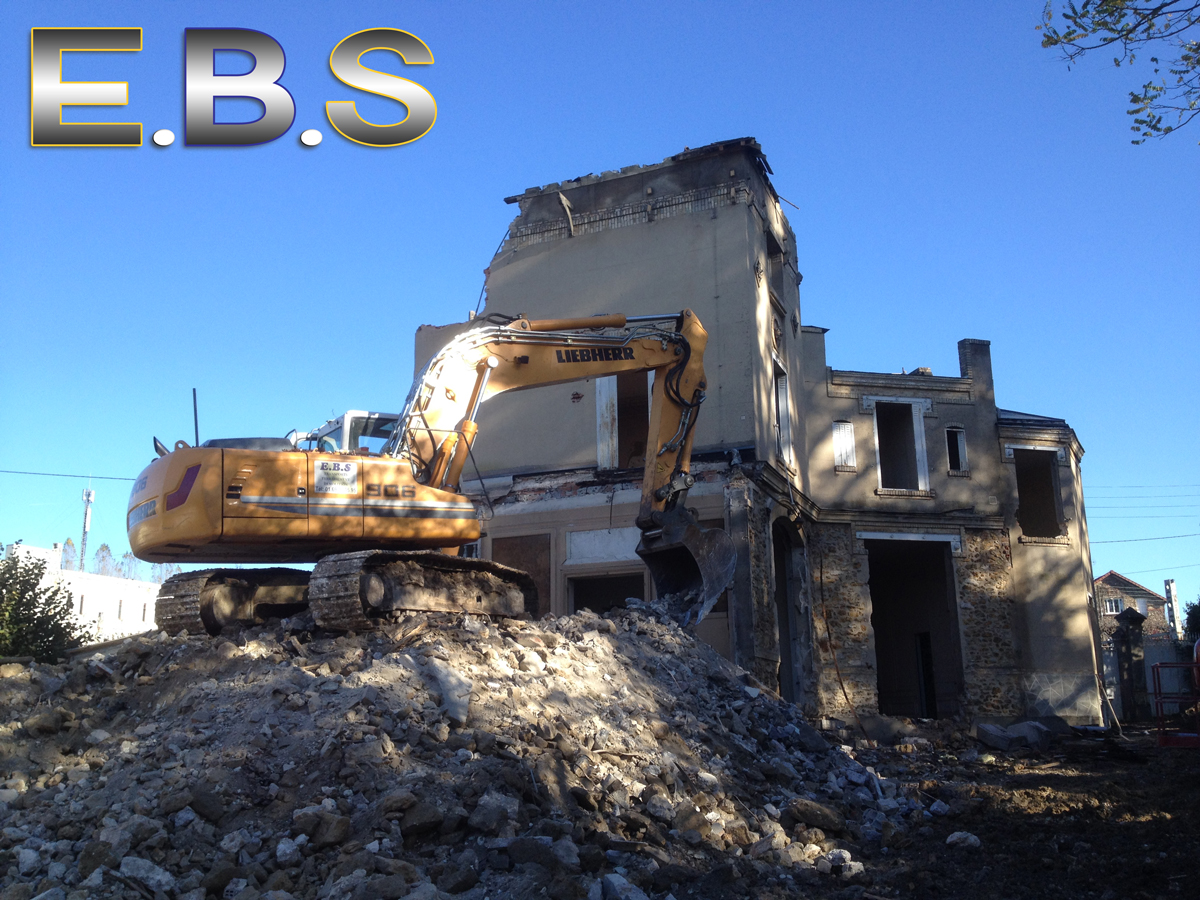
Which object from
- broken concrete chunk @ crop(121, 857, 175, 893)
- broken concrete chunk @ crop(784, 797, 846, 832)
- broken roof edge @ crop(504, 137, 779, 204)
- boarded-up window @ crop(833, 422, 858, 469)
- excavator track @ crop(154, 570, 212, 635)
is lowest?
broken concrete chunk @ crop(784, 797, 846, 832)

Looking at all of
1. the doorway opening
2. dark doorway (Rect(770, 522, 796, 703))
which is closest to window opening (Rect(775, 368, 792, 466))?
the doorway opening

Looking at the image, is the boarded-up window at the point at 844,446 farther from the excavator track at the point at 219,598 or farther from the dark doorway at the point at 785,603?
the excavator track at the point at 219,598

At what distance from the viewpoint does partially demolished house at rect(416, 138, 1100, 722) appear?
16.9 meters

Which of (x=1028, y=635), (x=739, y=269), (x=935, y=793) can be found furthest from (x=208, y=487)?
(x=1028, y=635)

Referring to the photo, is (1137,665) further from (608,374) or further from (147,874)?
(147,874)

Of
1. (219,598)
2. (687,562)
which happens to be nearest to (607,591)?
(687,562)

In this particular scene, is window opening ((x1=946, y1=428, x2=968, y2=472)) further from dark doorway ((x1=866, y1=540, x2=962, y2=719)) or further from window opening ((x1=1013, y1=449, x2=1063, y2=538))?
window opening ((x1=1013, y1=449, x2=1063, y2=538))

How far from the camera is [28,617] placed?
1673cm

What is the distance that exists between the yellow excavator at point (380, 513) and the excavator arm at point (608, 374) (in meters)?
0.02

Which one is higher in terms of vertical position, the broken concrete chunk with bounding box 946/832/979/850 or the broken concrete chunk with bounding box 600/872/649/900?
the broken concrete chunk with bounding box 600/872/649/900

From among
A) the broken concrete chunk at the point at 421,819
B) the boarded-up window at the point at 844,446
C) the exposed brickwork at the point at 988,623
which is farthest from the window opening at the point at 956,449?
the broken concrete chunk at the point at 421,819

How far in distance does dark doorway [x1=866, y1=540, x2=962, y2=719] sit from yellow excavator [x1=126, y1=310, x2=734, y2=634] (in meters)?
→ 11.4

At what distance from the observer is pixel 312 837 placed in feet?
20.6

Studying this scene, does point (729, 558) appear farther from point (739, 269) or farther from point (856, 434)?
point (856, 434)
